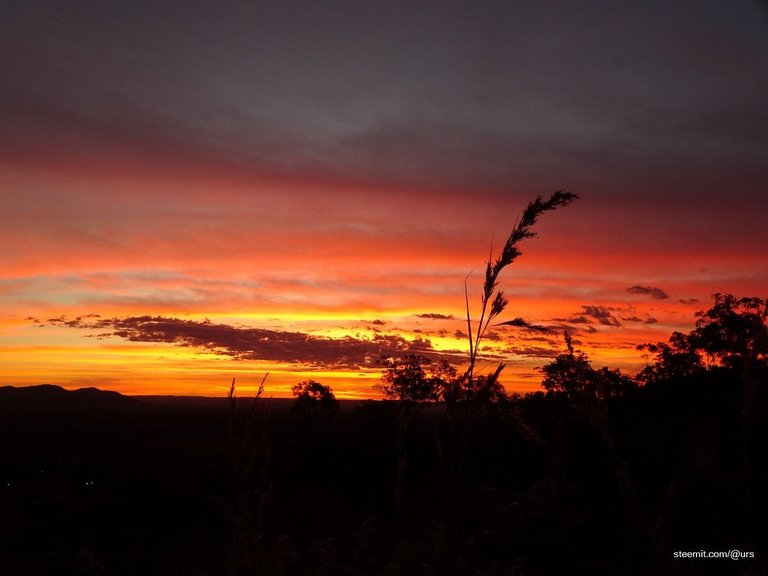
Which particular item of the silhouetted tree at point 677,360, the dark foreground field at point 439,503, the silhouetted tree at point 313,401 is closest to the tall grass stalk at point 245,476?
the dark foreground field at point 439,503

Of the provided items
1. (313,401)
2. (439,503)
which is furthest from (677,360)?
(313,401)

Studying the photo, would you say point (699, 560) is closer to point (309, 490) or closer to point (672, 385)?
point (672, 385)

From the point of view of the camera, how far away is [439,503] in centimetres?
1814

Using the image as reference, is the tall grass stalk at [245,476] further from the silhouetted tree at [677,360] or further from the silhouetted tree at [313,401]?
the silhouetted tree at [313,401]

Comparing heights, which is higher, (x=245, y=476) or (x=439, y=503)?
(x=245, y=476)

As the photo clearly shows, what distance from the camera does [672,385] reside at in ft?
54.6

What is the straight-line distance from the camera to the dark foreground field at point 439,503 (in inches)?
139

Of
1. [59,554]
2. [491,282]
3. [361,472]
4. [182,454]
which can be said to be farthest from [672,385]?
[182,454]

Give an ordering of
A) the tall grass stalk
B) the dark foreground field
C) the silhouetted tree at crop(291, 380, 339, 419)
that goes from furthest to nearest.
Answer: the silhouetted tree at crop(291, 380, 339, 419) → the dark foreground field → the tall grass stalk

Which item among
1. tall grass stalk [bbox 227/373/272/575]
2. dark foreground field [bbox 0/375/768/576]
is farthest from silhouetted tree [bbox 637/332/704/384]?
tall grass stalk [bbox 227/373/272/575]

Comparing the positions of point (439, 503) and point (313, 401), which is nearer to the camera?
point (439, 503)

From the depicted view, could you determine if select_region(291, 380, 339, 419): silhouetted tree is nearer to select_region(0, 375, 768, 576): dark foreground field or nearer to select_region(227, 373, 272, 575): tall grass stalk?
select_region(0, 375, 768, 576): dark foreground field

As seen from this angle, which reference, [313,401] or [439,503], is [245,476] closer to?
[439,503]

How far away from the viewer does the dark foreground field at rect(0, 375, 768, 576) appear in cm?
353
